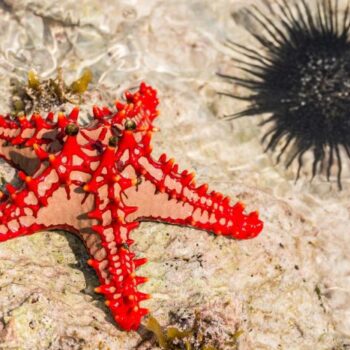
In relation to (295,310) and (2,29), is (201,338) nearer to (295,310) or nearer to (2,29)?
(295,310)

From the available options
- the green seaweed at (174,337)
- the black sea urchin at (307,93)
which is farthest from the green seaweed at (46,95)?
the green seaweed at (174,337)

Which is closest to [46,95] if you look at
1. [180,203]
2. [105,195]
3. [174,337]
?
[105,195]

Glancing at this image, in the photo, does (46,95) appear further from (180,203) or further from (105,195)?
(180,203)

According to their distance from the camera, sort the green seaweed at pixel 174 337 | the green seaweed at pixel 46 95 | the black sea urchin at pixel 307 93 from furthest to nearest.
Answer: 1. the black sea urchin at pixel 307 93
2. the green seaweed at pixel 46 95
3. the green seaweed at pixel 174 337

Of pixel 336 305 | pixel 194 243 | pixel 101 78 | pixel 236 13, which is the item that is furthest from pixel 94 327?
pixel 236 13

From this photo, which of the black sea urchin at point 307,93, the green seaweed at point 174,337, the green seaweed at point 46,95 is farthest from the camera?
the black sea urchin at point 307,93

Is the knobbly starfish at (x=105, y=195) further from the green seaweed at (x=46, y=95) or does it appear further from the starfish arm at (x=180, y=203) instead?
the green seaweed at (x=46, y=95)
